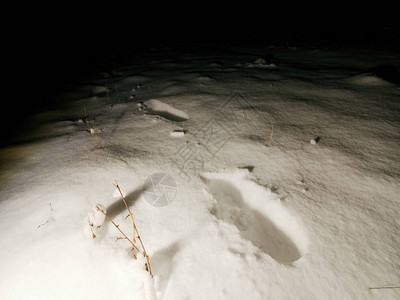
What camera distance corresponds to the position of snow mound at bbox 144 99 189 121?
221 cm

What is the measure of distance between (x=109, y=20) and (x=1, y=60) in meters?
6.69

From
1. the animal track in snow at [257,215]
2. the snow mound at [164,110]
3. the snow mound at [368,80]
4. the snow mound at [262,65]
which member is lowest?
the animal track in snow at [257,215]

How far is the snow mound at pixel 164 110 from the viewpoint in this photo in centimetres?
221

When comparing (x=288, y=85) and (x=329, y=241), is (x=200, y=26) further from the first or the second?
(x=329, y=241)

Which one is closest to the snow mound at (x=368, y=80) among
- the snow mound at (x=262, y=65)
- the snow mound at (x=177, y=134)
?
the snow mound at (x=262, y=65)

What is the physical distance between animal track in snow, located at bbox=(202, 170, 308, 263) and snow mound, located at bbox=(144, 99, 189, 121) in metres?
0.91

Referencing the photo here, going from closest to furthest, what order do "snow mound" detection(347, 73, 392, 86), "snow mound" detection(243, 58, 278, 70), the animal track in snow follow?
the animal track in snow → "snow mound" detection(347, 73, 392, 86) → "snow mound" detection(243, 58, 278, 70)

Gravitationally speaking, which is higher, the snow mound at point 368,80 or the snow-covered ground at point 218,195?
the snow mound at point 368,80

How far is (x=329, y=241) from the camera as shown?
105cm

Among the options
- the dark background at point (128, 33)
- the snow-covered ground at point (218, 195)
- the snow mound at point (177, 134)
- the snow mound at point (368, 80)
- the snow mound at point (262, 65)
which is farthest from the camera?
the dark background at point (128, 33)

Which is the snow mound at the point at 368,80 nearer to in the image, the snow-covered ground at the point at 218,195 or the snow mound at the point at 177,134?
the snow-covered ground at the point at 218,195

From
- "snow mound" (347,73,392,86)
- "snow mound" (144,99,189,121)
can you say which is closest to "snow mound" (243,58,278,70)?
"snow mound" (347,73,392,86)

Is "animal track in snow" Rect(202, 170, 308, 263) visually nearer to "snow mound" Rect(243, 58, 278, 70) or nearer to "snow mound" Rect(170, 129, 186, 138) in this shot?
"snow mound" Rect(170, 129, 186, 138)

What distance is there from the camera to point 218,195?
1.46m
